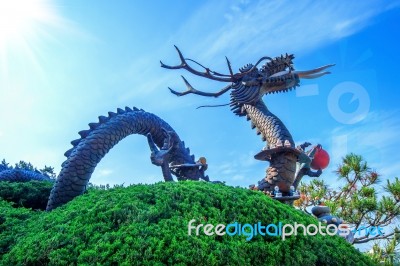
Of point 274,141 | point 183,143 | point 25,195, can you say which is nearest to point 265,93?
point 274,141

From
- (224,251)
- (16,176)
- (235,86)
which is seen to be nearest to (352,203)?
(235,86)

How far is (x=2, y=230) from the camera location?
12.4ft

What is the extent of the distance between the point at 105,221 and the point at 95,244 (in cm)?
30

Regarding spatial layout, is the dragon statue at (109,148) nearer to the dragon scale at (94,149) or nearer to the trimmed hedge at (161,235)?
the dragon scale at (94,149)

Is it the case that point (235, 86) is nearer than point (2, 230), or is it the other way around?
point (2, 230)

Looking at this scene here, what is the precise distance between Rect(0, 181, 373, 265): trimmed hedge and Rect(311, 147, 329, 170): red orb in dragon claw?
2527 mm

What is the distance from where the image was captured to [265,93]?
7258 millimetres

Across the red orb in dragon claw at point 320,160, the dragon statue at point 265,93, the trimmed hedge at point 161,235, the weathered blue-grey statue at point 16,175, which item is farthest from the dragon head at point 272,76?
the weathered blue-grey statue at point 16,175

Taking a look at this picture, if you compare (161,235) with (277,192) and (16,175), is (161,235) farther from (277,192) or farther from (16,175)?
(16,175)

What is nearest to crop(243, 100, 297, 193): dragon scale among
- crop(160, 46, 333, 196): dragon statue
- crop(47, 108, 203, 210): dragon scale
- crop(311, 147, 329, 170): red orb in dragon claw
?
crop(160, 46, 333, 196): dragon statue

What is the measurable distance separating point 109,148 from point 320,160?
132 inches

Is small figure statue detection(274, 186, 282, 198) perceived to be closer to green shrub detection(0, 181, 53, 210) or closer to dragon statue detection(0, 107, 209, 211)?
dragon statue detection(0, 107, 209, 211)

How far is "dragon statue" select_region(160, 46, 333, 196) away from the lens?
6.05 metres

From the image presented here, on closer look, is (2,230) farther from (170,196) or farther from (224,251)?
(224,251)
